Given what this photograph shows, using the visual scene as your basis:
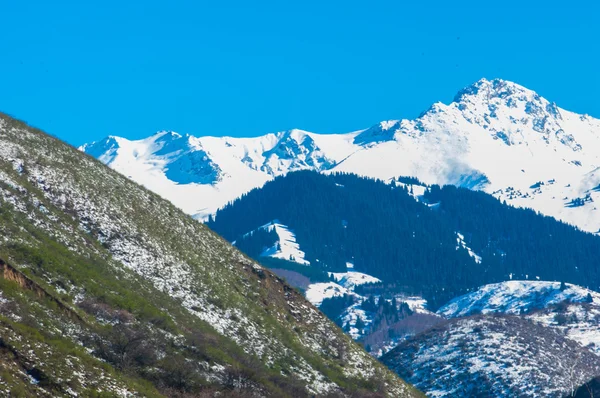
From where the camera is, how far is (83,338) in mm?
70312

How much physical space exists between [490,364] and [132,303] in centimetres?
10087

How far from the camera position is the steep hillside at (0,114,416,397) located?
65.8 metres

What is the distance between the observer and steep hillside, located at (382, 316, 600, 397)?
543 ft

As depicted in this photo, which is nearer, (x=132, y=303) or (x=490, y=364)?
→ (x=132, y=303)

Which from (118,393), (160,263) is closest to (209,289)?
(160,263)

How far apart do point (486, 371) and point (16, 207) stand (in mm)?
99097

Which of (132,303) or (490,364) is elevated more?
(490,364)

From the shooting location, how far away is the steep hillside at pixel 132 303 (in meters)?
65.8

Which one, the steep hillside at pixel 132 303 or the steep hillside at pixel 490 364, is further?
the steep hillside at pixel 490 364

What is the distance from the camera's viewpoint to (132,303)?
283 feet

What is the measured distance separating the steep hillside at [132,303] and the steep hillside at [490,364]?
2400 inches

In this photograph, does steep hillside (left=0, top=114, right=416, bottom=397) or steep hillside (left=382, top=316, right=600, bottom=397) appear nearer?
steep hillside (left=0, top=114, right=416, bottom=397)

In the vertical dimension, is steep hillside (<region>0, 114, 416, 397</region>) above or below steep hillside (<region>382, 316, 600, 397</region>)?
below

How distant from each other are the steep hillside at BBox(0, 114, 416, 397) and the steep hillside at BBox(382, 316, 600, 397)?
200ft
